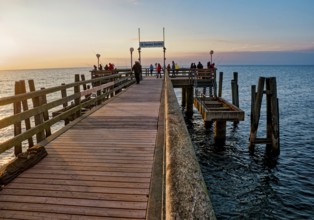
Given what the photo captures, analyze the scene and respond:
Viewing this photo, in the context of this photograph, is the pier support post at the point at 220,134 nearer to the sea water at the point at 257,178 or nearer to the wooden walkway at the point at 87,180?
the sea water at the point at 257,178

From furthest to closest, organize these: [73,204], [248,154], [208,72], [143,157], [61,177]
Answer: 1. [208,72]
2. [248,154]
3. [143,157]
4. [61,177]
5. [73,204]

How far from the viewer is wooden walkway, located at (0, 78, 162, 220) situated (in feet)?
11.7

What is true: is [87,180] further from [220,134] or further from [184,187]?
[220,134]

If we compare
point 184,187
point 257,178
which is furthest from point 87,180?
point 257,178

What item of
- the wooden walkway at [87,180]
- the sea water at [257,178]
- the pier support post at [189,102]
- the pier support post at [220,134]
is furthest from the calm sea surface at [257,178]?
the pier support post at [189,102]

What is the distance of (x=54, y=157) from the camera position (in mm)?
5629

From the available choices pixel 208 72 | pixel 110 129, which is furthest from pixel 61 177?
pixel 208 72

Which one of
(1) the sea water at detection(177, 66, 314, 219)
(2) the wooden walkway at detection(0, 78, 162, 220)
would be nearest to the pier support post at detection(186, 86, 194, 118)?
(1) the sea water at detection(177, 66, 314, 219)

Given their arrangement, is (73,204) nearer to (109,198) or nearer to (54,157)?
(109,198)

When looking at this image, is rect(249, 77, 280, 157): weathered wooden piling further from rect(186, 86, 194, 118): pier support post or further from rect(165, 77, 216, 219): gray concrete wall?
rect(186, 86, 194, 118): pier support post

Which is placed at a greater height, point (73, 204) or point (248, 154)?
point (73, 204)

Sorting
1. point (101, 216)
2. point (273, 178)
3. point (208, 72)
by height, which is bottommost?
point (273, 178)

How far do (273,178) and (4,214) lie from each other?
452 inches

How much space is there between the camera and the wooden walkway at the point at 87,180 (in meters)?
3.57
